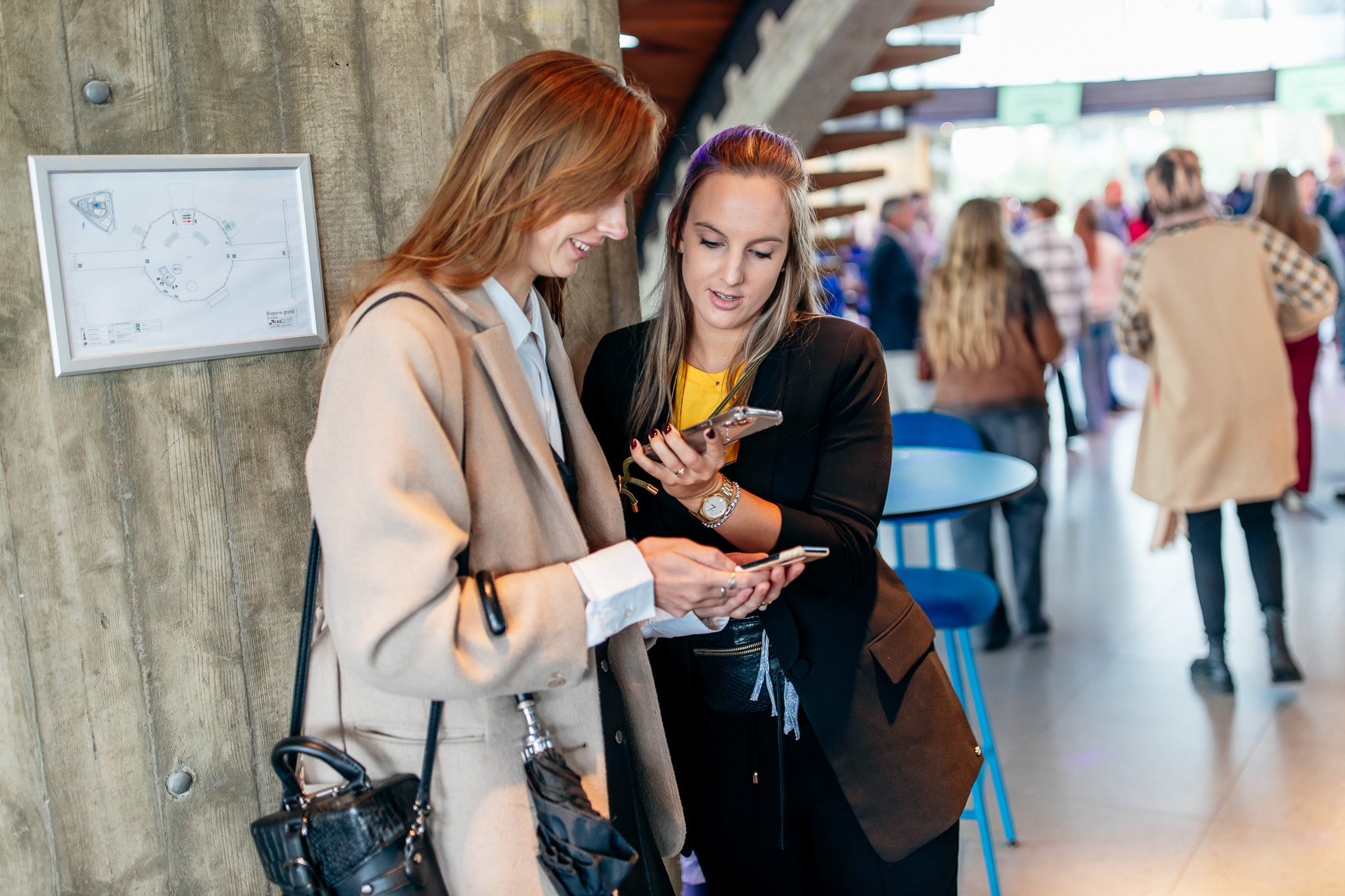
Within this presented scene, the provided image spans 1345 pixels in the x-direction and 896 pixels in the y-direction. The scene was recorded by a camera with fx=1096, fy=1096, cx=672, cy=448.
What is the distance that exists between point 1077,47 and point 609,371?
10.6 meters

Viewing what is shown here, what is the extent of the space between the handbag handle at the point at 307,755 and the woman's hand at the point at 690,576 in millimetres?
408

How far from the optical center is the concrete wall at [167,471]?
148cm

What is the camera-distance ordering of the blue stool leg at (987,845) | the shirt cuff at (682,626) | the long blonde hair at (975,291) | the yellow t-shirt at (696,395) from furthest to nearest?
the long blonde hair at (975,291) < the blue stool leg at (987,845) < the yellow t-shirt at (696,395) < the shirt cuff at (682,626)

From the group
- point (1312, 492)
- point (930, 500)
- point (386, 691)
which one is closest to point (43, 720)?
point (386, 691)

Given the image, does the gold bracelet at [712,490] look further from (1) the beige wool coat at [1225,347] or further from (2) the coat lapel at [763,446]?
(1) the beige wool coat at [1225,347]

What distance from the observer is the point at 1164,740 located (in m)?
3.48

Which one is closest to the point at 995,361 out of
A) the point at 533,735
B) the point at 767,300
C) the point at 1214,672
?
the point at 1214,672

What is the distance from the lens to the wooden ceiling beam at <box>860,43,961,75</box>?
226 inches

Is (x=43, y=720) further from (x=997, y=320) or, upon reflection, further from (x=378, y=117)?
(x=997, y=320)

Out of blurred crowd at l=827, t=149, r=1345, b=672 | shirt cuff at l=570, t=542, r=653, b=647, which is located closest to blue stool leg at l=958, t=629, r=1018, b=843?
blurred crowd at l=827, t=149, r=1345, b=672

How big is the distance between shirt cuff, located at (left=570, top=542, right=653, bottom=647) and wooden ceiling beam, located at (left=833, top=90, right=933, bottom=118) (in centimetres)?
487

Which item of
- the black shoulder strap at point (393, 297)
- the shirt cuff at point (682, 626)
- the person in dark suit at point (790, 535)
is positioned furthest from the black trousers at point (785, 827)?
the black shoulder strap at point (393, 297)

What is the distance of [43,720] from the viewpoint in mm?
1520

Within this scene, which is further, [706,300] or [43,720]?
[706,300]
